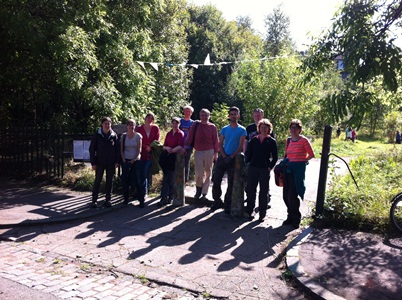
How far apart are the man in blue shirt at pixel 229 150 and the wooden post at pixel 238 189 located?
240mm

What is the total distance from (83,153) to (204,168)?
328cm

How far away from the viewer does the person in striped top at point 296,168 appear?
6.22m

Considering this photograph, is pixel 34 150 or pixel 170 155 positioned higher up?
pixel 170 155

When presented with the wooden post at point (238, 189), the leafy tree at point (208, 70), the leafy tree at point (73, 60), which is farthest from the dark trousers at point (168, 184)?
the leafy tree at point (208, 70)

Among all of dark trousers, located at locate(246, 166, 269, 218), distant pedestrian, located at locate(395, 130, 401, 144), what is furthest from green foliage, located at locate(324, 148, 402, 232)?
distant pedestrian, located at locate(395, 130, 401, 144)

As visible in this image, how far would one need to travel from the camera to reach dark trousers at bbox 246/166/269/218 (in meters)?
6.49

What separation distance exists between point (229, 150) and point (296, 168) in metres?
1.44

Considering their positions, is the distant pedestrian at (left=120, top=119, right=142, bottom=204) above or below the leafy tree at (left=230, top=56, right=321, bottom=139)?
below

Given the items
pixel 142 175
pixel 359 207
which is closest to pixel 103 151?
pixel 142 175

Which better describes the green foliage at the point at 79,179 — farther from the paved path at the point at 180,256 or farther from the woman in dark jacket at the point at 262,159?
the woman in dark jacket at the point at 262,159

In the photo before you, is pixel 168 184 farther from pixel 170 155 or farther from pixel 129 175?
pixel 129 175

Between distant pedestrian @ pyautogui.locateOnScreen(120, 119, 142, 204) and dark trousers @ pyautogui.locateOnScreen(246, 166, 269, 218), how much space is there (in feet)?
7.66

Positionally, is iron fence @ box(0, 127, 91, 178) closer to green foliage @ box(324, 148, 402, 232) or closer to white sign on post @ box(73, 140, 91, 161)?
white sign on post @ box(73, 140, 91, 161)

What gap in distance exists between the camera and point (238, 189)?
6.73 m
